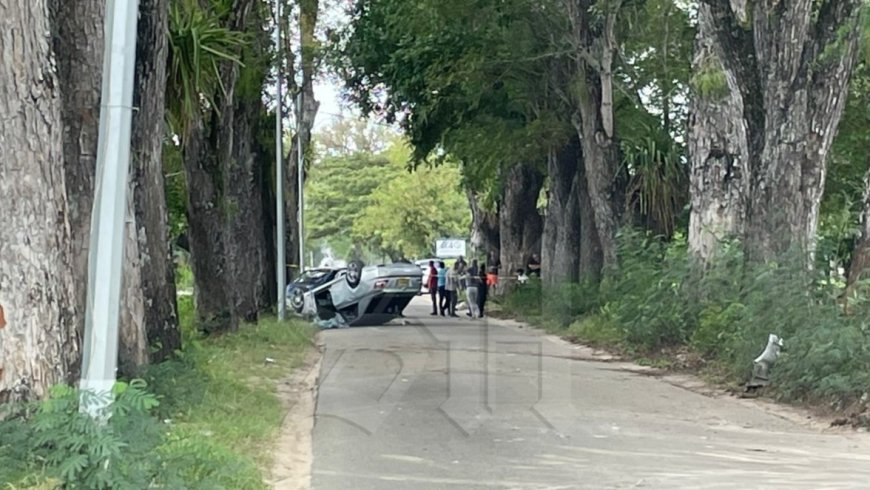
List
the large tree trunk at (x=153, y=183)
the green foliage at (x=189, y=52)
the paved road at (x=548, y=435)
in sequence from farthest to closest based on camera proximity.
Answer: the green foliage at (x=189, y=52) < the large tree trunk at (x=153, y=183) < the paved road at (x=548, y=435)

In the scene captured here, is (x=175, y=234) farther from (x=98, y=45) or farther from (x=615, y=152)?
(x=98, y=45)

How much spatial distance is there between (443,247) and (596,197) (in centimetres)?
3393

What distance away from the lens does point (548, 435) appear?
1068 centimetres

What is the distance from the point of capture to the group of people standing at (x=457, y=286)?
31.8 meters

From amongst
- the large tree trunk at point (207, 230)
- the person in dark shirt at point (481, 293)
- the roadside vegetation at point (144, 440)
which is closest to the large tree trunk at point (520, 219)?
the person in dark shirt at point (481, 293)

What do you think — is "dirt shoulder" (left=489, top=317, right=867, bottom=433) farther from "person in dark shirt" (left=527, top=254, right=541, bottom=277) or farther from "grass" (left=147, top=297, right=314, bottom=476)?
"person in dark shirt" (left=527, top=254, right=541, bottom=277)

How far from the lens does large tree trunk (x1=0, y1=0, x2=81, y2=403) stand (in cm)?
730

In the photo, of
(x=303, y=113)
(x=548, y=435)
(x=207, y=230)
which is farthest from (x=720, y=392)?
(x=303, y=113)

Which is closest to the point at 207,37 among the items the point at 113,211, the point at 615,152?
the point at 113,211

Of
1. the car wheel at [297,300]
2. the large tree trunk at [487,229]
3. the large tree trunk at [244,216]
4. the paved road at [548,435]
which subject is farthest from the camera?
the large tree trunk at [487,229]

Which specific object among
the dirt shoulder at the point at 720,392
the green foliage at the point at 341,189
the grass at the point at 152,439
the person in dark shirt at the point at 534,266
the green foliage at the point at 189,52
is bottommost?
the dirt shoulder at the point at 720,392

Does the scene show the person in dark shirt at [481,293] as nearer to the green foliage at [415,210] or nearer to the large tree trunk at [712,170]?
the large tree trunk at [712,170]

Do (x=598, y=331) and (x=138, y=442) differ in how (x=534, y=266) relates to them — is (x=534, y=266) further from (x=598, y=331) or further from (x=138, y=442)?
(x=138, y=442)

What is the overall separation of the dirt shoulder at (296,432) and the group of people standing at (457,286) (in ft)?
45.8
